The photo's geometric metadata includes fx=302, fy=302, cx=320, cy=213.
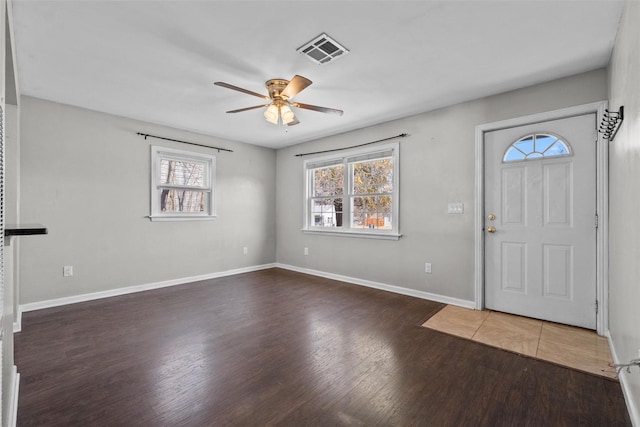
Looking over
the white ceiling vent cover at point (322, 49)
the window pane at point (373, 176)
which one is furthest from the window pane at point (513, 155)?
the white ceiling vent cover at point (322, 49)

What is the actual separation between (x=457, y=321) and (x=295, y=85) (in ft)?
9.16

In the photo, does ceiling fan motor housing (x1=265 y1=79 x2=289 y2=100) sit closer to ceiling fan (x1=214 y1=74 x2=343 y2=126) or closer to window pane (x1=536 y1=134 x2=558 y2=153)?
ceiling fan (x1=214 y1=74 x2=343 y2=126)

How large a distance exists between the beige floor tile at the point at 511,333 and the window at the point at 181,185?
4.16 m

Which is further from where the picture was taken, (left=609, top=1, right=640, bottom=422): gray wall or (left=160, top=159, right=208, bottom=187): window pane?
(left=160, top=159, right=208, bottom=187): window pane

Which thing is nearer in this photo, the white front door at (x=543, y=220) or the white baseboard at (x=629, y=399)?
the white baseboard at (x=629, y=399)

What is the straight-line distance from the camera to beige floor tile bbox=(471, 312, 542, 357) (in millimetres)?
2518

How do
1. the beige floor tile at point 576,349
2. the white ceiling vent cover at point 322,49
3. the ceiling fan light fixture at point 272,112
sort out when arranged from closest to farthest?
the beige floor tile at point 576,349 → the white ceiling vent cover at point 322,49 → the ceiling fan light fixture at point 272,112

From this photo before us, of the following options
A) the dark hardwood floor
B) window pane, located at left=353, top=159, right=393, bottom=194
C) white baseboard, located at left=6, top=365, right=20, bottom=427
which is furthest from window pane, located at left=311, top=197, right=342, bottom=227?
white baseboard, located at left=6, top=365, right=20, bottom=427

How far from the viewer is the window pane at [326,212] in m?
5.09

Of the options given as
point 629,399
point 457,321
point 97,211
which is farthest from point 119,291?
point 629,399

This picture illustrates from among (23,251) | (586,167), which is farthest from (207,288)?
(586,167)

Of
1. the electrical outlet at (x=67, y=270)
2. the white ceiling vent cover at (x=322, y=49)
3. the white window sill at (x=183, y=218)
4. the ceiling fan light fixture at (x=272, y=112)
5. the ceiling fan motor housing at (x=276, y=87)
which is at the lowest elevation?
the electrical outlet at (x=67, y=270)

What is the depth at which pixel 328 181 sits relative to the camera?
17.2 ft

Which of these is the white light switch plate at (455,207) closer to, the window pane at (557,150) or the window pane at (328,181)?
the window pane at (557,150)
